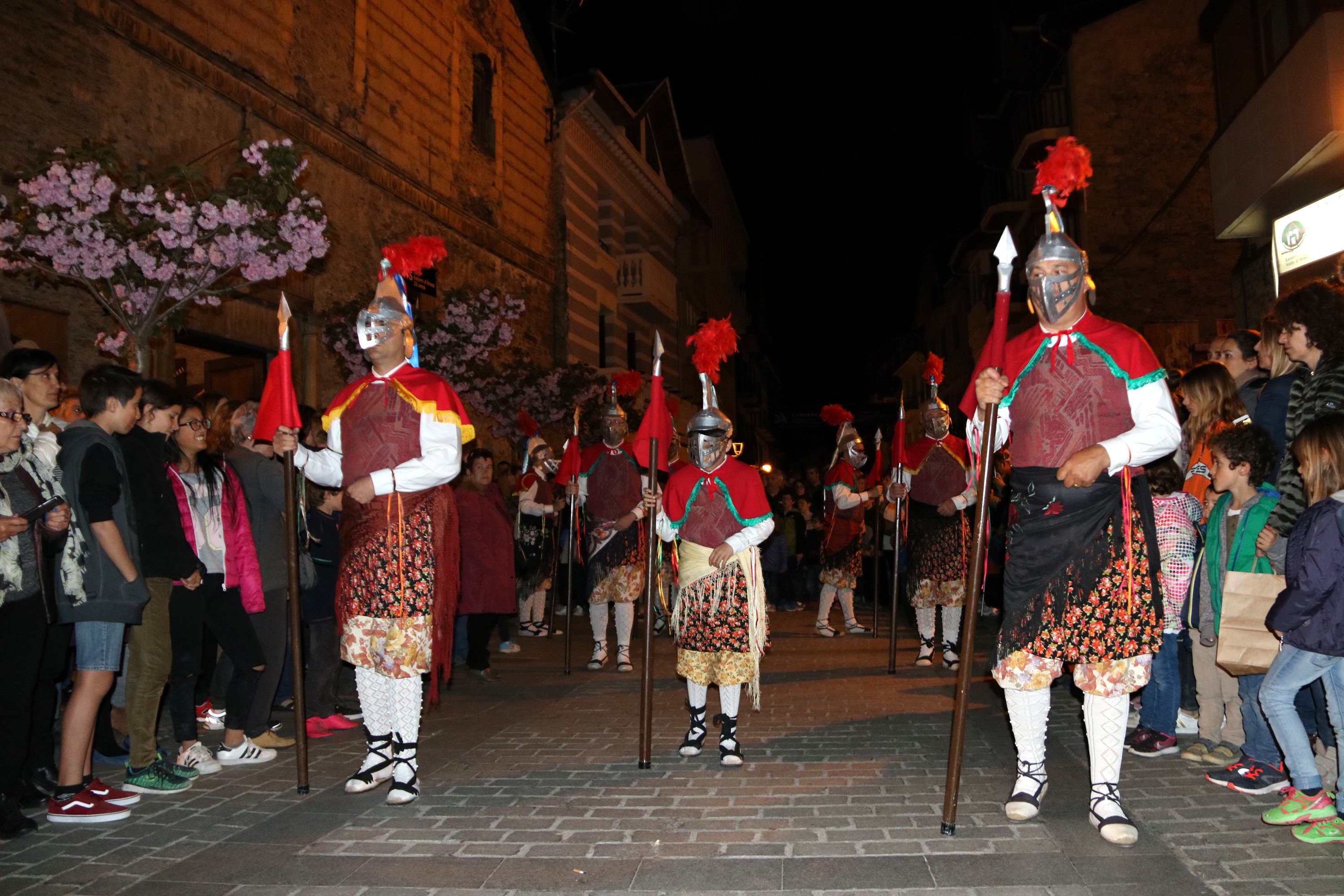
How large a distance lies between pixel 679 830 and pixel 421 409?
2.46m

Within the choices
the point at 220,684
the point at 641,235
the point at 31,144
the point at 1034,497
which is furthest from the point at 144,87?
the point at 641,235

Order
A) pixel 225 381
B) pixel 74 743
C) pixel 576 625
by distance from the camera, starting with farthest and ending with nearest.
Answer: pixel 576 625, pixel 225 381, pixel 74 743

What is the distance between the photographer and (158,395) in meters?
5.97

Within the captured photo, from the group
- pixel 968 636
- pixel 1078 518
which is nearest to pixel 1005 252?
pixel 1078 518

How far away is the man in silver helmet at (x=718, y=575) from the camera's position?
621 cm

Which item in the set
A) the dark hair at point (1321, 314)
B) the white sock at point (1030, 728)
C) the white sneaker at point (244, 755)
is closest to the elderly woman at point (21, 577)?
the white sneaker at point (244, 755)

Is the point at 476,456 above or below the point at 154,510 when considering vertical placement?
above

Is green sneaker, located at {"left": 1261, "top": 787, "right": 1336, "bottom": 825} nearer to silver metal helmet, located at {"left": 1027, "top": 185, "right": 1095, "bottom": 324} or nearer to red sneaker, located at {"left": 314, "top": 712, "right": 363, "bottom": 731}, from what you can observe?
silver metal helmet, located at {"left": 1027, "top": 185, "right": 1095, "bottom": 324}

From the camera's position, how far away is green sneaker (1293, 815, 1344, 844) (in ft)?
14.1

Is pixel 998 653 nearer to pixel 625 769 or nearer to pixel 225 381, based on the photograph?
pixel 625 769

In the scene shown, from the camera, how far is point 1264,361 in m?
6.13

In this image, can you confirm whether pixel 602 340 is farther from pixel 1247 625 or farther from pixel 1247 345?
pixel 1247 625

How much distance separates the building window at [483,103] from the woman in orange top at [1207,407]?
1579 centimetres

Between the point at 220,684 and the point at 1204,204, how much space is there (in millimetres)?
19198
